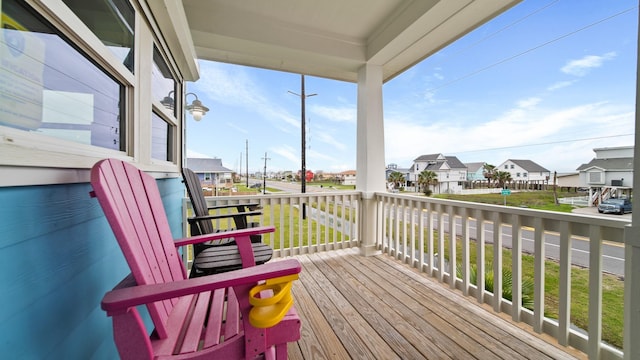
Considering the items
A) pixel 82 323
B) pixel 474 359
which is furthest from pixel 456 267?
pixel 82 323

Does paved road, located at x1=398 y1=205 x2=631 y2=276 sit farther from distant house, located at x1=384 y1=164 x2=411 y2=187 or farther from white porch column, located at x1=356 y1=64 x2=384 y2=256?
white porch column, located at x1=356 y1=64 x2=384 y2=256

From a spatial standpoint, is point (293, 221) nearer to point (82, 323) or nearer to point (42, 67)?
point (82, 323)

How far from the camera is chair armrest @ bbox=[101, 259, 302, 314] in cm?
58

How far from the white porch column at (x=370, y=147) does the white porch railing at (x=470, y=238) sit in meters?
0.09

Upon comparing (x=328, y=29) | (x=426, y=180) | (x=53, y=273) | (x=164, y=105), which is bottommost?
(x=53, y=273)

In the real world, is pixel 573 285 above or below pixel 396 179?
below

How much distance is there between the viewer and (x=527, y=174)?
1.69m

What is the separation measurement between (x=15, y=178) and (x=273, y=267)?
0.65 meters

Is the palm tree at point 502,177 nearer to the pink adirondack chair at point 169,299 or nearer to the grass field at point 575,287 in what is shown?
the grass field at point 575,287

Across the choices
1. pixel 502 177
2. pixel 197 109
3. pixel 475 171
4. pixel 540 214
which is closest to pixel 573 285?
pixel 540 214

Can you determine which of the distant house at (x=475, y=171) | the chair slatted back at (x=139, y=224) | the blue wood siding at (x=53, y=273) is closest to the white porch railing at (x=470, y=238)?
the distant house at (x=475, y=171)

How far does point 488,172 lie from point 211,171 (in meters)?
2.79

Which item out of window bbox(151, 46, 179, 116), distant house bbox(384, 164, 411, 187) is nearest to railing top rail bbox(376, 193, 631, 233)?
distant house bbox(384, 164, 411, 187)

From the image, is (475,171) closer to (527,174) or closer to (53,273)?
(527,174)
